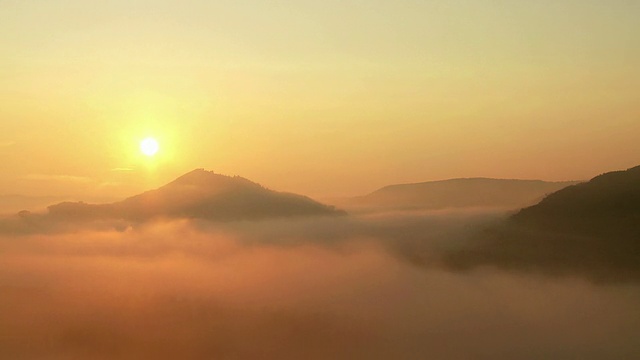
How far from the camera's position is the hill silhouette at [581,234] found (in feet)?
463

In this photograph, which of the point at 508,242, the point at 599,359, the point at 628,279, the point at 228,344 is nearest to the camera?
the point at 599,359

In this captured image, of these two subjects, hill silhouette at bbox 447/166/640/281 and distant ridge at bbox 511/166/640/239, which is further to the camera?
hill silhouette at bbox 447/166/640/281

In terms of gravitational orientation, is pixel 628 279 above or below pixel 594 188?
below

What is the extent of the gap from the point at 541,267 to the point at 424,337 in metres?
35.5

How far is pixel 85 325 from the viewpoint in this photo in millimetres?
196625

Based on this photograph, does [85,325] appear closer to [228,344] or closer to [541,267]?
[228,344]

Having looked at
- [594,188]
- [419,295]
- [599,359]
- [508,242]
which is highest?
[594,188]

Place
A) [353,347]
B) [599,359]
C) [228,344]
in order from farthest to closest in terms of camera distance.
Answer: [228,344] < [353,347] < [599,359]

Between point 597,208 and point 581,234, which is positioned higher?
point 597,208

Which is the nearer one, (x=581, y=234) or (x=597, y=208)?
(x=597, y=208)

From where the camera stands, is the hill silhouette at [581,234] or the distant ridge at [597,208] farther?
the hill silhouette at [581,234]

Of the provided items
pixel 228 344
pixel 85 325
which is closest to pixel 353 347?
pixel 228 344

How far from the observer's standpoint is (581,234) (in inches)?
5768

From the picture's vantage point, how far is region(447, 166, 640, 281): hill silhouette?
463 feet
